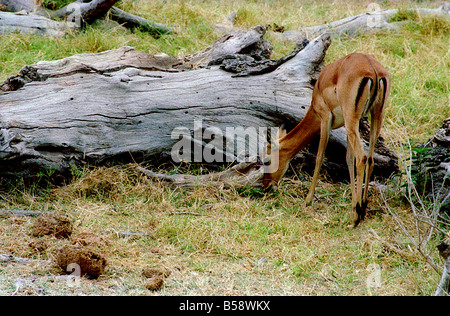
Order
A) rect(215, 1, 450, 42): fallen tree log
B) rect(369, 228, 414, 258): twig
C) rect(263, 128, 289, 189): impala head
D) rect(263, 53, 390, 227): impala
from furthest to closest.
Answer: rect(215, 1, 450, 42): fallen tree log
rect(263, 128, 289, 189): impala head
rect(263, 53, 390, 227): impala
rect(369, 228, 414, 258): twig

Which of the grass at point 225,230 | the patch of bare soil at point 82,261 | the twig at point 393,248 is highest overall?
the patch of bare soil at point 82,261

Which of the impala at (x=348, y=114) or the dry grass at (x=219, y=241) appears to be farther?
the impala at (x=348, y=114)

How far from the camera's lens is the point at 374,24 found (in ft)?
29.0

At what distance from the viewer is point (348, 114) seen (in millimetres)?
4160

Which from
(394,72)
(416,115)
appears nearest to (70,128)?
(416,115)

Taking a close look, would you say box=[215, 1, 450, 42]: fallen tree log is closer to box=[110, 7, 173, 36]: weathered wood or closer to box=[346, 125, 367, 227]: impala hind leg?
box=[110, 7, 173, 36]: weathered wood

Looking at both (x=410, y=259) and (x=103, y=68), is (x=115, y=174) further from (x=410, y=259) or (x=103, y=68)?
(x=410, y=259)

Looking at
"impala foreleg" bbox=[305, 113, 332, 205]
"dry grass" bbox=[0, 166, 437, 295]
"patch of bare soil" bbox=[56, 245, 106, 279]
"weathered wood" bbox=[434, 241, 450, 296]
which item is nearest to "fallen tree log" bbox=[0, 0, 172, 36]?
"dry grass" bbox=[0, 166, 437, 295]

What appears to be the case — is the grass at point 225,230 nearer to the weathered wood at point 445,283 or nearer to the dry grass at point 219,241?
the dry grass at point 219,241

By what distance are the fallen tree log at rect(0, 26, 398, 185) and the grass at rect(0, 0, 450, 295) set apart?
0.25m

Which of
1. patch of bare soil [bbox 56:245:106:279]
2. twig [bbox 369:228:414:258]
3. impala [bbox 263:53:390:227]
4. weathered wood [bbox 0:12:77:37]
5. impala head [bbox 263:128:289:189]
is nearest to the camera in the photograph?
patch of bare soil [bbox 56:245:106:279]

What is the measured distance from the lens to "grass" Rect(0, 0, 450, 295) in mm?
3260

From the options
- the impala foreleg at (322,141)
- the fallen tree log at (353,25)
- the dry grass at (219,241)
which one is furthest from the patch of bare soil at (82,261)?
the fallen tree log at (353,25)

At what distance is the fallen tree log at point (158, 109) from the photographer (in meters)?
4.93
